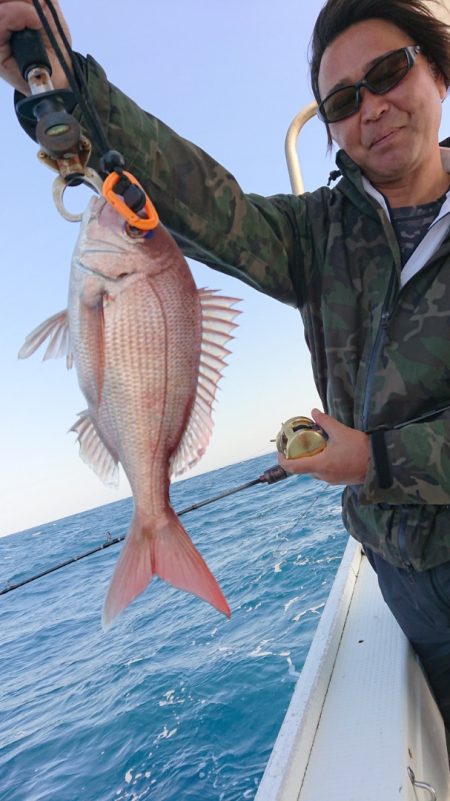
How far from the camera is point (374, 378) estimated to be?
1888 mm

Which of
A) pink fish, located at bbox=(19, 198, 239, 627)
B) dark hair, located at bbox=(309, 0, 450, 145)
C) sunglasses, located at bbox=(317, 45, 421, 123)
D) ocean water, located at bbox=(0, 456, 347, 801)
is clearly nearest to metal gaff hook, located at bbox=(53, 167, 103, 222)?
pink fish, located at bbox=(19, 198, 239, 627)

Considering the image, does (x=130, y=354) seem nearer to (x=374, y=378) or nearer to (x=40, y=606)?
(x=374, y=378)

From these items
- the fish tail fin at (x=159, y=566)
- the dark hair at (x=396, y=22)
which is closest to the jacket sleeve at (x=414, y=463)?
the fish tail fin at (x=159, y=566)

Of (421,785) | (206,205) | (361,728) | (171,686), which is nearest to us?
(206,205)

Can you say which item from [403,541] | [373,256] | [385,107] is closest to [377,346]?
[373,256]

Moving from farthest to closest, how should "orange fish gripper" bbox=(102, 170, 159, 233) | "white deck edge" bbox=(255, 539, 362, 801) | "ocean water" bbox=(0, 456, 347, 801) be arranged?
"ocean water" bbox=(0, 456, 347, 801), "white deck edge" bbox=(255, 539, 362, 801), "orange fish gripper" bbox=(102, 170, 159, 233)

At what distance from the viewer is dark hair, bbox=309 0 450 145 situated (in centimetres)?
197

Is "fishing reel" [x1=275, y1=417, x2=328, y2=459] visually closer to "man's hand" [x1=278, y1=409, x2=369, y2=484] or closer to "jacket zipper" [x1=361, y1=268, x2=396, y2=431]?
"man's hand" [x1=278, y1=409, x2=369, y2=484]

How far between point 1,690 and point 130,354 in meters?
11.1

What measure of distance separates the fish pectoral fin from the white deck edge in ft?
4.63

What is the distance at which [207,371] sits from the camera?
140 centimetres

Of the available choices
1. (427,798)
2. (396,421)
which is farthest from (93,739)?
(396,421)

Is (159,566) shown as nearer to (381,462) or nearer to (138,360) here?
(138,360)

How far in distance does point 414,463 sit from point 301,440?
36 cm
